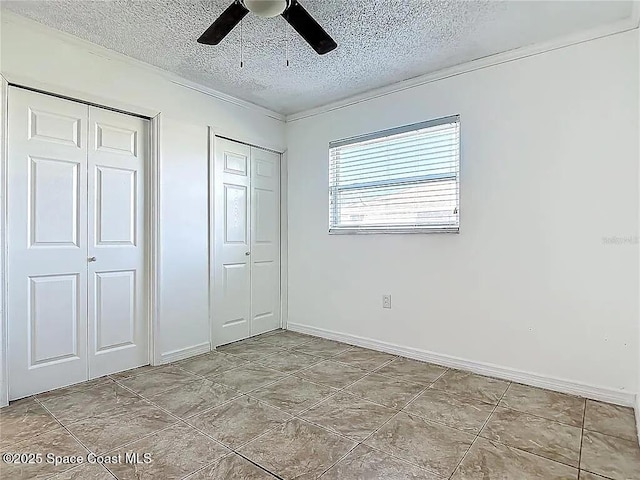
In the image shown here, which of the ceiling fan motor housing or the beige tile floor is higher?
the ceiling fan motor housing

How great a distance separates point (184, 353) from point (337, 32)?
2.78 metres

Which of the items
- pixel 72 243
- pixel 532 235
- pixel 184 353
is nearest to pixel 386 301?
pixel 532 235

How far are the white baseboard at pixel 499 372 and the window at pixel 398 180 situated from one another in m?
1.04

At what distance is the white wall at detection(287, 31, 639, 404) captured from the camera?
2.39 m

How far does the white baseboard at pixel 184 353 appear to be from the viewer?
→ 313 cm

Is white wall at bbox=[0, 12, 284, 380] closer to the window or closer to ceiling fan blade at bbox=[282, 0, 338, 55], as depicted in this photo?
the window

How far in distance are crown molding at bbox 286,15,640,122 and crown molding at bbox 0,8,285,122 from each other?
2.63 ft

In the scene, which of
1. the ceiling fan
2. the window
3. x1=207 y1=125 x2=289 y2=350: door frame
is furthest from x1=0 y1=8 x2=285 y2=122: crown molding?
the ceiling fan

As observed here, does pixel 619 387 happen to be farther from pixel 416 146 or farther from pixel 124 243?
pixel 124 243

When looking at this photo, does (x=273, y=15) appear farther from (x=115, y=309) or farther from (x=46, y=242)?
(x=115, y=309)

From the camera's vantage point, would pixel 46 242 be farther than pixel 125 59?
No

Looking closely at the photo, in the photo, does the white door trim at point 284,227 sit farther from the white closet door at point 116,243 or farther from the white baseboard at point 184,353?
the white closet door at point 116,243

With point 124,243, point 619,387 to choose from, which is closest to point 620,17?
point 619,387

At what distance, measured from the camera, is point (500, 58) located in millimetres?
2793
